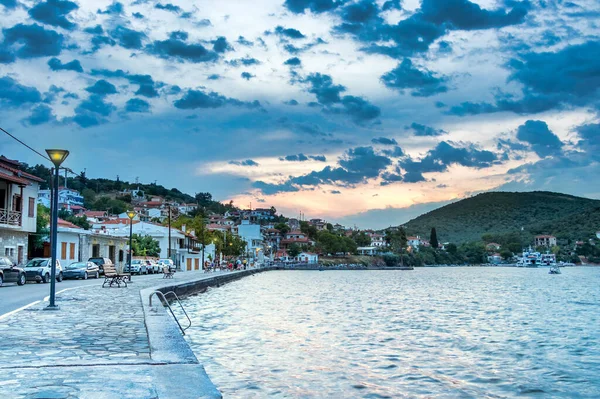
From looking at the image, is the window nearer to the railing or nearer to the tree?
the railing

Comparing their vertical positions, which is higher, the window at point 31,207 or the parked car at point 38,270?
the window at point 31,207

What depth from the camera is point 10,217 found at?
144 feet

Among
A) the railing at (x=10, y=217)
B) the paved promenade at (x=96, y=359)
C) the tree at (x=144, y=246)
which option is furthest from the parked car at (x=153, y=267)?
the paved promenade at (x=96, y=359)

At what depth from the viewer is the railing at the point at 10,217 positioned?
42.7 metres

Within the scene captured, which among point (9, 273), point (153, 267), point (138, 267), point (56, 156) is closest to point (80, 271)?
point (9, 273)

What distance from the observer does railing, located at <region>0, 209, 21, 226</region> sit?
42.7m

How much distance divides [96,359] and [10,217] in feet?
127

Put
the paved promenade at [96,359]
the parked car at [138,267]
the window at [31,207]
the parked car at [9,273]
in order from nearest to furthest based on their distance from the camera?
the paved promenade at [96,359] < the parked car at [9,273] < the window at [31,207] < the parked car at [138,267]

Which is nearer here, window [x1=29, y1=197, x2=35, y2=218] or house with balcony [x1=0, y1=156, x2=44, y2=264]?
house with balcony [x1=0, y1=156, x2=44, y2=264]

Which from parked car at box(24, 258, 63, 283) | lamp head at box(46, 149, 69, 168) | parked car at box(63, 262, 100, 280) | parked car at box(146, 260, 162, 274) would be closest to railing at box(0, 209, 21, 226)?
parked car at box(63, 262, 100, 280)

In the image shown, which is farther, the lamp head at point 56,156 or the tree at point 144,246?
the tree at point 144,246

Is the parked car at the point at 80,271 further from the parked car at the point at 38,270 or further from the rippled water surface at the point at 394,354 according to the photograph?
the rippled water surface at the point at 394,354

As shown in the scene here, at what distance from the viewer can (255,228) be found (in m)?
176

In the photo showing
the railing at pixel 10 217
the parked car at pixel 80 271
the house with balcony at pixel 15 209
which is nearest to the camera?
the railing at pixel 10 217
